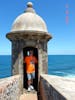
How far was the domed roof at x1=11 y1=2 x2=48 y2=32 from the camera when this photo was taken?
7.37 meters

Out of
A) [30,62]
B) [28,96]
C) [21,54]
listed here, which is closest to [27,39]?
[21,54]

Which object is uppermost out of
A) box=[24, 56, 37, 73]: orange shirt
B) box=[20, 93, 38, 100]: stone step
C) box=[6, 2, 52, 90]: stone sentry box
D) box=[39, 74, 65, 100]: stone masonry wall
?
box=[6, 2, 52, 90]: stone sentry box

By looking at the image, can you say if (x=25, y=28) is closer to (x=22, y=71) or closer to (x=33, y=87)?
(x=22, y=71)

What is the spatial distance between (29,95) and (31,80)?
0.88m

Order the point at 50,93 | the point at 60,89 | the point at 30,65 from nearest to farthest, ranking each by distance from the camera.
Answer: the point at 60,89, the point at 50,93, the point at 30,65

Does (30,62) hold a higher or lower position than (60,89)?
higher

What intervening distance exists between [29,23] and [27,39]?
56cm

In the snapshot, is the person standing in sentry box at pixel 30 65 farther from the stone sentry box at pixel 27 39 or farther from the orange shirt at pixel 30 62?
the stone sentry box at pixel 27 39

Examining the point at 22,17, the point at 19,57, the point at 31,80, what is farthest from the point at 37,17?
the point at 31,80

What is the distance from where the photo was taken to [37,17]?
7.68 metres

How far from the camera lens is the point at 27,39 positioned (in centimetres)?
726

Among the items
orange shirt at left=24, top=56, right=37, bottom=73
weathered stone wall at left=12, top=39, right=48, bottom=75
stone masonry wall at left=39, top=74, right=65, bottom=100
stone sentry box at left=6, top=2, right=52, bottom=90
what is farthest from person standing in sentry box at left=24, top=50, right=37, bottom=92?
stone masonry wall at left=39, top=74, right=65, bottom=100

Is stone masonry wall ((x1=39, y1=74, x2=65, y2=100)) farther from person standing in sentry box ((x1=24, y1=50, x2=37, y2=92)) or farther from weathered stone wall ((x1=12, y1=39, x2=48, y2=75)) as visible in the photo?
person standing in sentry box ((x1=24, y1=50, x2=37, y2=92))

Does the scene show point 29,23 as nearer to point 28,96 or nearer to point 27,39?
point 27,39
